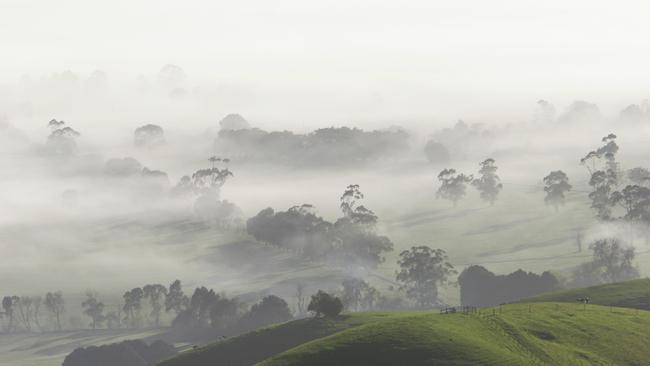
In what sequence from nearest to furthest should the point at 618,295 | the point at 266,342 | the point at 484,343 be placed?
1. the point at 484,343
2. the point at 266,342
3. the point at 618,295

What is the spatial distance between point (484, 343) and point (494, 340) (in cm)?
370

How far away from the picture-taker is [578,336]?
139125mm

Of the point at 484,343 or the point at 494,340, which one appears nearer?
the point at 484,343

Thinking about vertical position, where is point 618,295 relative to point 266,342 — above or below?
above

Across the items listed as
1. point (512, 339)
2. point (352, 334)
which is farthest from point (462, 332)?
point (352, 334)

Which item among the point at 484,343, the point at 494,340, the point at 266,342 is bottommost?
the point at 484,343

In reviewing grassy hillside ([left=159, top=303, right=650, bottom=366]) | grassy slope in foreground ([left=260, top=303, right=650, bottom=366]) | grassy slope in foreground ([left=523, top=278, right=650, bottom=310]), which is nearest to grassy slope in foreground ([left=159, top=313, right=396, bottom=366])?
grassy hillside ([left=159, top=303, right=650, bottom=366])

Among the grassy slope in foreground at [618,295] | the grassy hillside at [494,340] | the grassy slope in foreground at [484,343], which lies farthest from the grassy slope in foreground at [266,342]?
the grassy slope in foreground at [618,295]

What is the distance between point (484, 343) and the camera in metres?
126

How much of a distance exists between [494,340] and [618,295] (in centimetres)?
6695

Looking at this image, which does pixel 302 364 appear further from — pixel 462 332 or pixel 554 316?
pixel 554 316

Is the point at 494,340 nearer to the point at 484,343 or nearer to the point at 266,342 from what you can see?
the point at 484,343

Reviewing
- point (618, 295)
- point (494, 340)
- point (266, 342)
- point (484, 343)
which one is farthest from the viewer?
point (618, 295)

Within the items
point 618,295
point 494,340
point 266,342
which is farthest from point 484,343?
point 618,295
